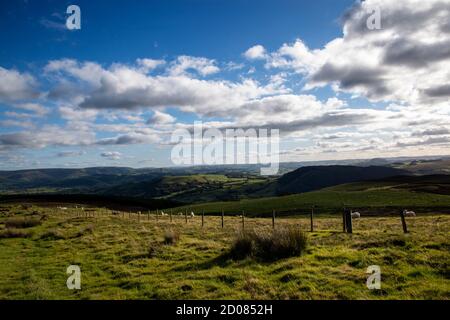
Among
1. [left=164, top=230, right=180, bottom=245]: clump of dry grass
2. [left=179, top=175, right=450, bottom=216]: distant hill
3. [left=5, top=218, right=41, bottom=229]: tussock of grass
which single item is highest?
[left=164, top=230, right=180, bottom=245]: clump of dry grass

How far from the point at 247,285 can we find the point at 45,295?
24.4ft

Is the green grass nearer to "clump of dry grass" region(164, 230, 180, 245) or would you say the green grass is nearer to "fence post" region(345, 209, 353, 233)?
"fence post" region(345, 209, 353, 233)

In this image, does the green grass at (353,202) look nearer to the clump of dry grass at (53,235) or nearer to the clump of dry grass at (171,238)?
the clump of dry grass at (53,235)

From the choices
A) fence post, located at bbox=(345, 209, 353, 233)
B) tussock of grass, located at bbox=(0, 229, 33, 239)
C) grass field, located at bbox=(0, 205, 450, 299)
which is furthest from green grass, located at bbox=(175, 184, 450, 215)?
grass field, located at bbox=(0, 205, 450, 299)

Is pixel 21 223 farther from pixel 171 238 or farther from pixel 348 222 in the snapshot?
pixel 348 222

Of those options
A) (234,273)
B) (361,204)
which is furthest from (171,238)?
(361,204)

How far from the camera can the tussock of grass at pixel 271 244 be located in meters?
16.0

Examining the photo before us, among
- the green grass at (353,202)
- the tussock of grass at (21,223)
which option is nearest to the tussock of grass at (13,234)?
the tussock of grass at (21,223)

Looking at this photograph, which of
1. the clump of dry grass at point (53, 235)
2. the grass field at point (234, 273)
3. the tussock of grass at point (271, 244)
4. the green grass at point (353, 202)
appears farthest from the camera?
the green grass at point (353, 202)

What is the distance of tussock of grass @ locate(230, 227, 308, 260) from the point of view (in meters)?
16.0

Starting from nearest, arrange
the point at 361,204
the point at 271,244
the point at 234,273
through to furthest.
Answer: the point at 234,273
the point at 271,244
the point at 361,204

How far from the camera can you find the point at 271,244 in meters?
16.5
